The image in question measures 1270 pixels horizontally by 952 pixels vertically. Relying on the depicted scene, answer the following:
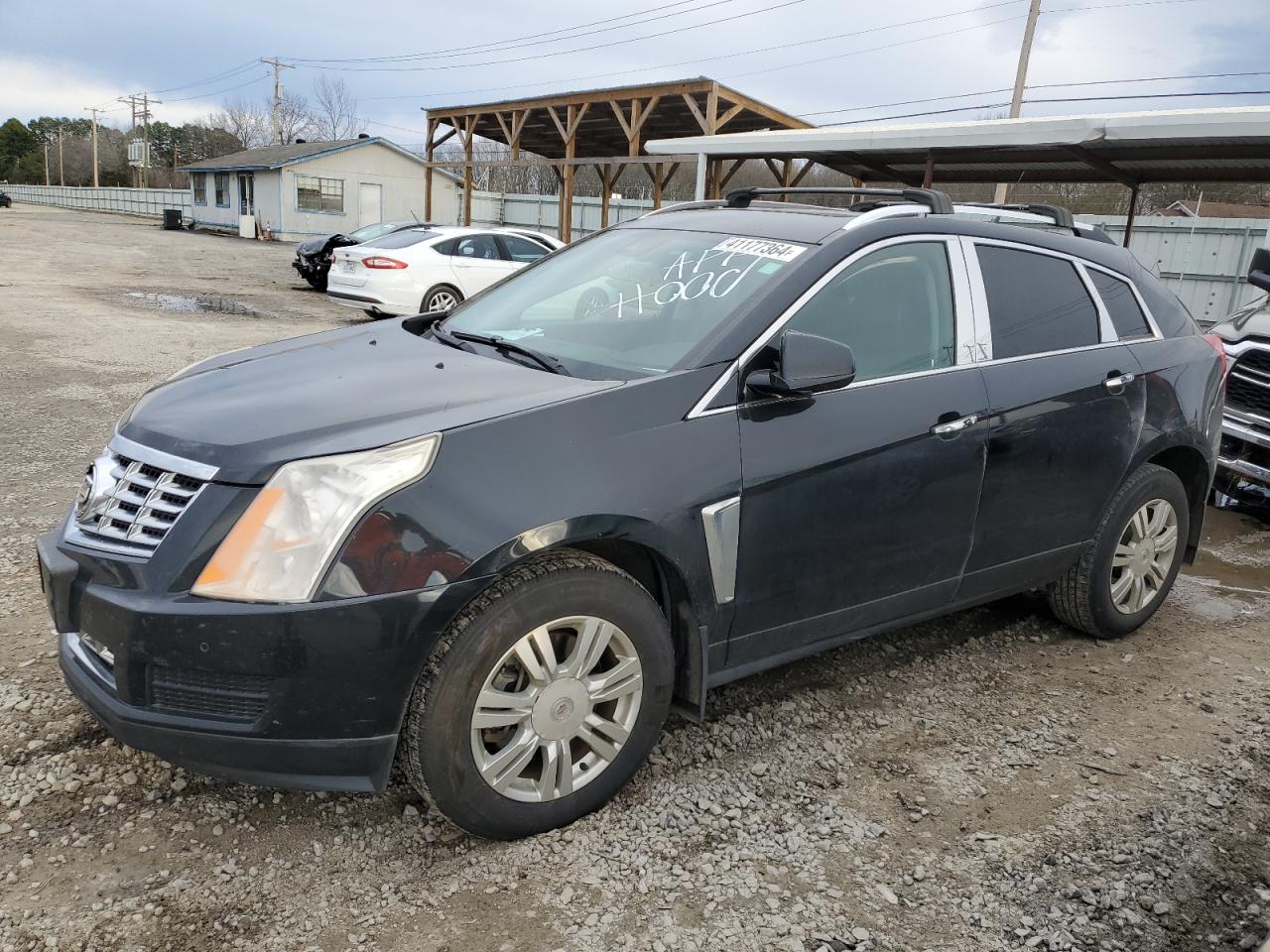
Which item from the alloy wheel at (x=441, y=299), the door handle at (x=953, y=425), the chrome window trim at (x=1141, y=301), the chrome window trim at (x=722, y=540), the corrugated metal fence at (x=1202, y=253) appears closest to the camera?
the chrome window trim at (x=722, y=540)

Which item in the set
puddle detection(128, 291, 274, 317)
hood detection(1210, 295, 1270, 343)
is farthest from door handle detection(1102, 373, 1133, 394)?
puddle detection(128, 291, 274, 317)

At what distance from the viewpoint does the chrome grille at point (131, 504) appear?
8.04ft

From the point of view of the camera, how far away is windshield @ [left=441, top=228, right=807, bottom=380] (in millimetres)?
3113

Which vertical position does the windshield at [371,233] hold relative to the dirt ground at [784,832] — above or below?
above

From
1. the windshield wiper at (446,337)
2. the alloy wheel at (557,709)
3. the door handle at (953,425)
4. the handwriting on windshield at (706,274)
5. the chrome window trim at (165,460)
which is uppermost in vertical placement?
the handwriting on windshield at (706,274)

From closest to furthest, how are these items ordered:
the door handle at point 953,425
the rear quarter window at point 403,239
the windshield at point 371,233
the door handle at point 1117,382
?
the door handle at point 953,425, the door handle at point 1117,382, the rear quarter window at point 403,239, the windshield at point 371,233

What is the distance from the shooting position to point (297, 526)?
233 cm

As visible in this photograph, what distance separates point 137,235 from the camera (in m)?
37.1

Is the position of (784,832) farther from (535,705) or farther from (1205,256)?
(1205,256)

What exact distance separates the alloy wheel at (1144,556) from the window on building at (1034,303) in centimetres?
88

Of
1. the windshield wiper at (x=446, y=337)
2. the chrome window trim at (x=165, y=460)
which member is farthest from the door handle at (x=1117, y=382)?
the chrome window trim at (x=165, y=460)

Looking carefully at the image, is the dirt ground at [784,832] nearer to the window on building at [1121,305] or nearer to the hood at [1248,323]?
the window on building at [1121,305]

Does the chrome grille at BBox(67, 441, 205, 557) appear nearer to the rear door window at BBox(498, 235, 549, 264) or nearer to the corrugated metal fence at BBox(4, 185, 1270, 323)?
the corrugated metal fence at BBox(4, 185, 1270, 323)

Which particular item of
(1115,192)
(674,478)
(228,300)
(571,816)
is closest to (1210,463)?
(674,478)
